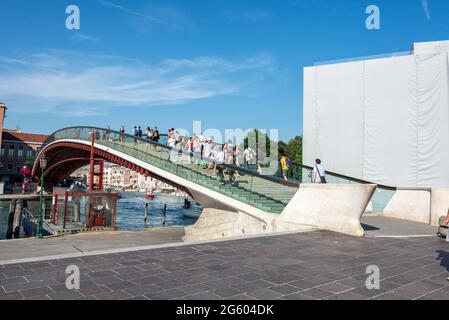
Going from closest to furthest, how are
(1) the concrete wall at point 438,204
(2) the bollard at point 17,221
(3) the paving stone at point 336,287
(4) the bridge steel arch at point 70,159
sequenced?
(3) the paving stone at point 336,287, (1) the concrete wall at point 438,204, (4) the bridge steel arch at point 70,159, (2) the bollard at point 17,221

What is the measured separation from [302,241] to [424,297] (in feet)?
10.9

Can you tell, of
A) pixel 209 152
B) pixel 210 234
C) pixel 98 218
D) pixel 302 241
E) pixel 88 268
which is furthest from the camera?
pixel 98 218

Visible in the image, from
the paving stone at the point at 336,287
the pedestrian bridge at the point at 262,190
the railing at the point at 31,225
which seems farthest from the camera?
the railing at the point at 31,225

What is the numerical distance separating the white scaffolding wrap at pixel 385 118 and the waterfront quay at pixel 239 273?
15.2 meters

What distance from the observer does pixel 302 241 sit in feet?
23.5

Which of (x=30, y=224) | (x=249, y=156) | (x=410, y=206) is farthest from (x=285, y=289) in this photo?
(x=30, y=224)

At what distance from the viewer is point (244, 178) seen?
40.2 feet

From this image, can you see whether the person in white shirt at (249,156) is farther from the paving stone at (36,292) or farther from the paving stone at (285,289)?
the paving stone at (36,292)

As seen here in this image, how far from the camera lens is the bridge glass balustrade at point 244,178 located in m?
10.9

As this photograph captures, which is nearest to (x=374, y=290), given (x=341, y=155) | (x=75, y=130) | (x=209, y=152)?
(x=209, y=152)

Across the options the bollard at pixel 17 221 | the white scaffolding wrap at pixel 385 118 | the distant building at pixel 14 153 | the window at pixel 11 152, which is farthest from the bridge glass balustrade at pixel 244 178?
the window at pixel 11 152

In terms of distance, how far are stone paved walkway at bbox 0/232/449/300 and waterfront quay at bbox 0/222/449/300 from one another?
0.4 inches

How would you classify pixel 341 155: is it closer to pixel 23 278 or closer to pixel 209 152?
pixel 209 152
